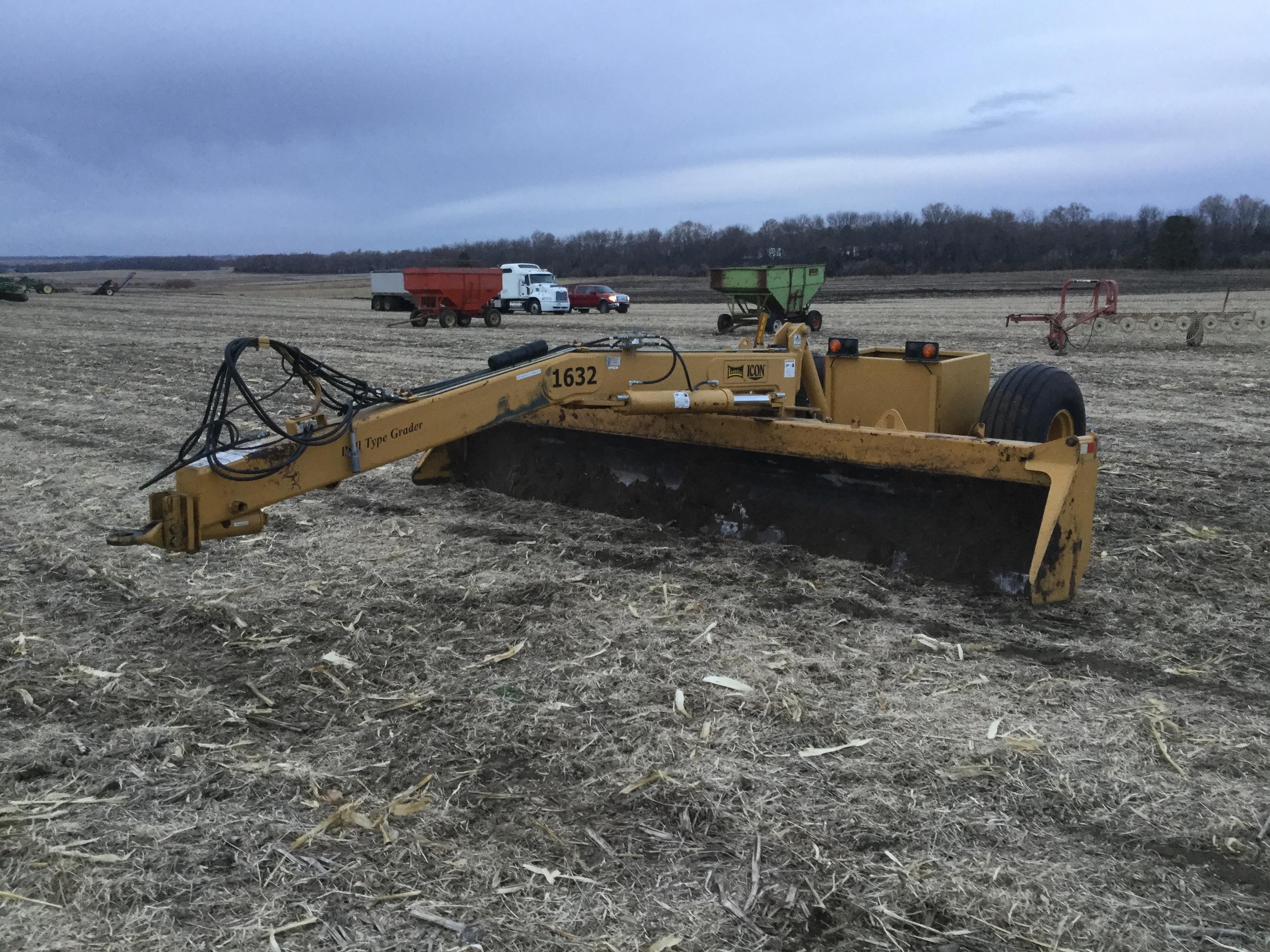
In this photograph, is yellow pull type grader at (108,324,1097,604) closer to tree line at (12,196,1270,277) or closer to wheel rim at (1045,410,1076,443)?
wheel rim at (1045,410,1076,443)

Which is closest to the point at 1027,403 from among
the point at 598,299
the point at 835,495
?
the point at 835,495

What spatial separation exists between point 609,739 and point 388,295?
37210mm

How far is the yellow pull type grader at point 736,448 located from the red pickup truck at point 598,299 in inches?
1332

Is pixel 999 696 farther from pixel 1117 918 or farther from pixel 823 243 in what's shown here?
pixel 823 243

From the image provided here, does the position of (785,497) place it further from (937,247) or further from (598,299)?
(937,247)

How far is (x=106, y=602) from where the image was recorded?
18.3ft

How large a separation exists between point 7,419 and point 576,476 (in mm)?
7761

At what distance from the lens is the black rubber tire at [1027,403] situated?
20.2 feet

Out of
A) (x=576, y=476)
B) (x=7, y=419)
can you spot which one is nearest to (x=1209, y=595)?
(x=576, y=476)

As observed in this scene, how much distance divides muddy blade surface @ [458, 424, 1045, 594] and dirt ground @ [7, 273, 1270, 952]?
6.3 inches

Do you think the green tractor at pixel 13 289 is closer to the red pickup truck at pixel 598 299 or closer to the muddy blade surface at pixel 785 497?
the red pickup truck at pixel 598 299

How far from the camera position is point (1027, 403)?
20.3 feet

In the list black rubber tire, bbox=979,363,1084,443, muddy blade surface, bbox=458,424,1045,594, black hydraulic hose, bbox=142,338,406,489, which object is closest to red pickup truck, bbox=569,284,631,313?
muddy blade surface, bbox=458,424,1045,594

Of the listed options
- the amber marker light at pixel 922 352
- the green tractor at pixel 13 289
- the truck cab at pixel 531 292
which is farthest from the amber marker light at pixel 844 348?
the green tractor at pixel 13 289
